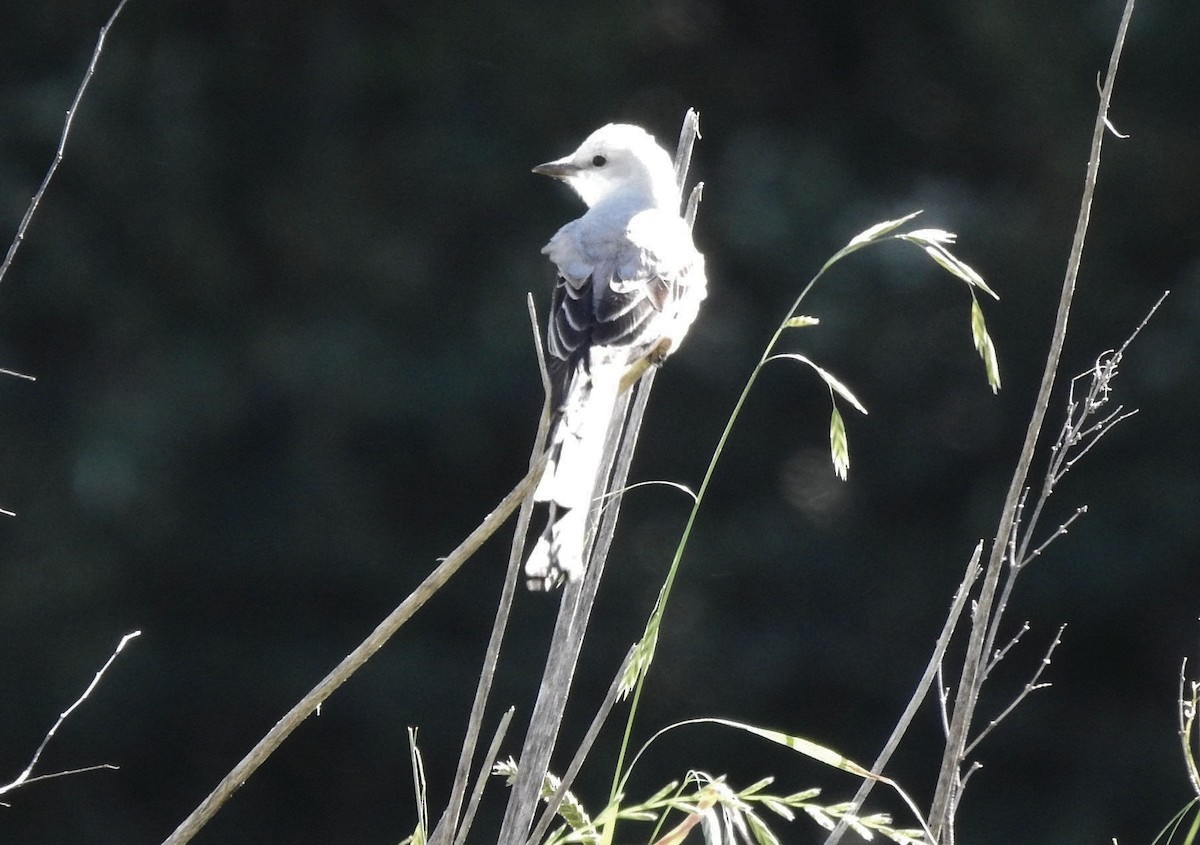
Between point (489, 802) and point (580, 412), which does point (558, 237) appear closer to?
point (580, 412)

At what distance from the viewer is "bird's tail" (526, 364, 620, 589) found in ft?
5.37

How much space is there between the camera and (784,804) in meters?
1.50

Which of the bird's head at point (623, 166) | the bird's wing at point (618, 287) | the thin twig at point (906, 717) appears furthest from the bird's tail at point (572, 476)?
the bird's head at point (623, 166)

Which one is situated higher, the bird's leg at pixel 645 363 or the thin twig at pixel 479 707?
the bird's leg at pixel 645 363

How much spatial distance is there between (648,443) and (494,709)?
3.85 ft

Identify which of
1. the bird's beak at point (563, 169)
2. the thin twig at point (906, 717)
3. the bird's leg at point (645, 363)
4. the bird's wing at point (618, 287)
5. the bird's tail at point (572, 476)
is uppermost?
the bird's beak at point (563, 169)

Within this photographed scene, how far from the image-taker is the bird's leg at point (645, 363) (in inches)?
79.1

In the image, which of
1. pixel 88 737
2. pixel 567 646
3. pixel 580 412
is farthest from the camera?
pixel 88 737

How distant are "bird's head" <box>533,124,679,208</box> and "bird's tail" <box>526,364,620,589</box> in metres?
0.96

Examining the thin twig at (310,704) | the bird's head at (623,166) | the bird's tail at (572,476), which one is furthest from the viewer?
the bird's head at (623,166)

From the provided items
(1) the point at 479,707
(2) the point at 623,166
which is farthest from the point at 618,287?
(1) the point at 479,707

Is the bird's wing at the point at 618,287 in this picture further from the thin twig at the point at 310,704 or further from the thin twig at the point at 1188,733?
the thin twig at the point at 1188,733

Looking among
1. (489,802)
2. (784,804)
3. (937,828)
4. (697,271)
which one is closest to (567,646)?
(784,804)

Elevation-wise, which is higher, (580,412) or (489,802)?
(580,412)
